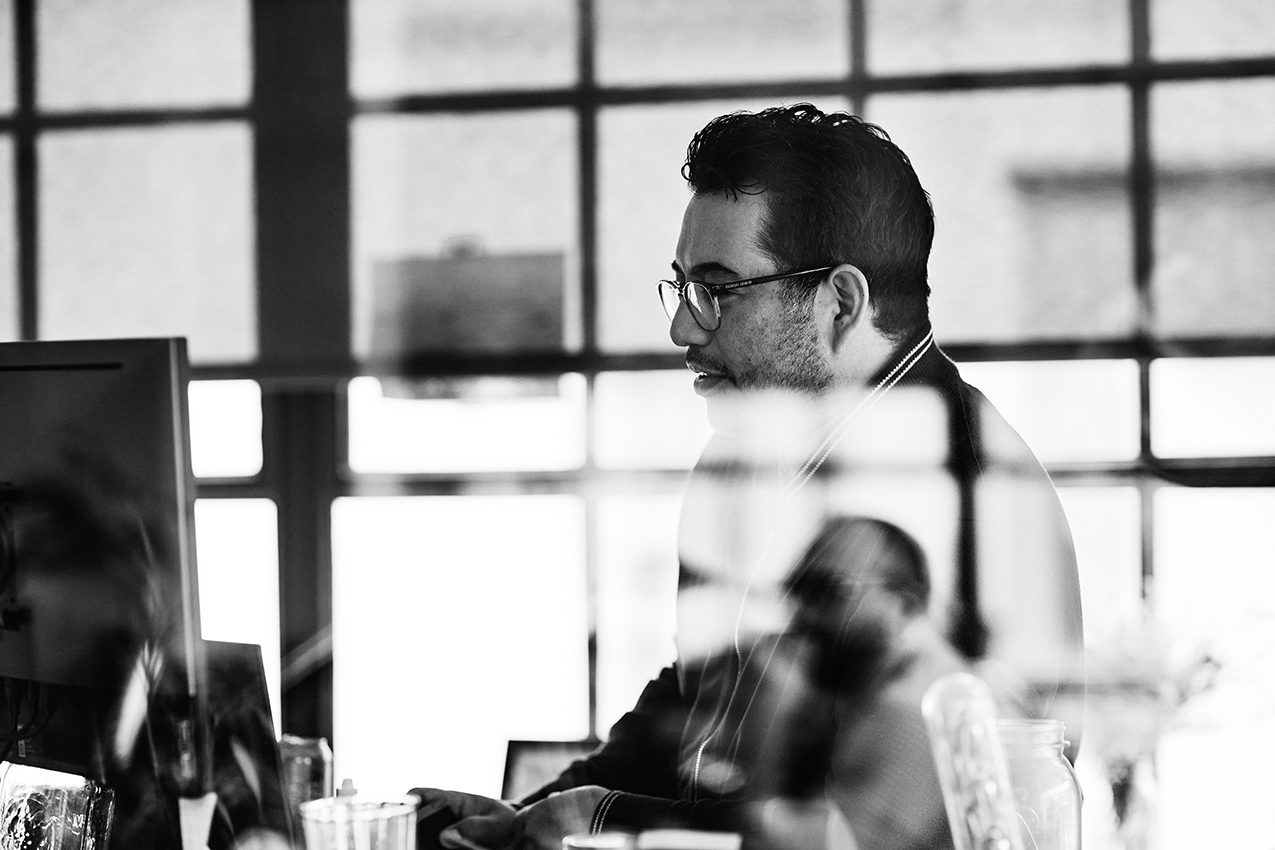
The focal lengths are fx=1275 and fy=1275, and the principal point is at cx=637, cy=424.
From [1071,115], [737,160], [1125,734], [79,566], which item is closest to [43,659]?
[79,566]

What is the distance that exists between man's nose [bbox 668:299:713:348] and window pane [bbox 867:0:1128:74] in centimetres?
146

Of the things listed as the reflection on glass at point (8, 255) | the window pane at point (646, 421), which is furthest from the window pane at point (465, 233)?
the reflection on glass at point (8, 255)

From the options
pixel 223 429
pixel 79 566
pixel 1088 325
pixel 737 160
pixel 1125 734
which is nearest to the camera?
pixel 79 566

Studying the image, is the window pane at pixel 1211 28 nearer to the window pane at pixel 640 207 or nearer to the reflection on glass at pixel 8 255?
the window pane at pixel 640 207

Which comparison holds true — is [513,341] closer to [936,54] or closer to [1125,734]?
[936,54]

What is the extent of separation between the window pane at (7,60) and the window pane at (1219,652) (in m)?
2.98

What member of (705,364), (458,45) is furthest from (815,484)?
(458,45)

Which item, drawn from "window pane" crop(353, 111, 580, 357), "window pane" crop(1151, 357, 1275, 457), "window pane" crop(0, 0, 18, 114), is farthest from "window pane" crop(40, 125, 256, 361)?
"window pane" crop(1151, 357, 1275, 457)

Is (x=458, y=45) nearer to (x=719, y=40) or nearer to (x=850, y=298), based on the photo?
A: (x=719, y=40)

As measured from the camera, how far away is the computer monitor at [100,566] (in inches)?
42.6

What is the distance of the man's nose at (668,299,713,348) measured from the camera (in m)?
1.76

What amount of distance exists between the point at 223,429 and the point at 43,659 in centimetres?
202

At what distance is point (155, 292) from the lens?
3.13m

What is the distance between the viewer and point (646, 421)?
2.98 m
